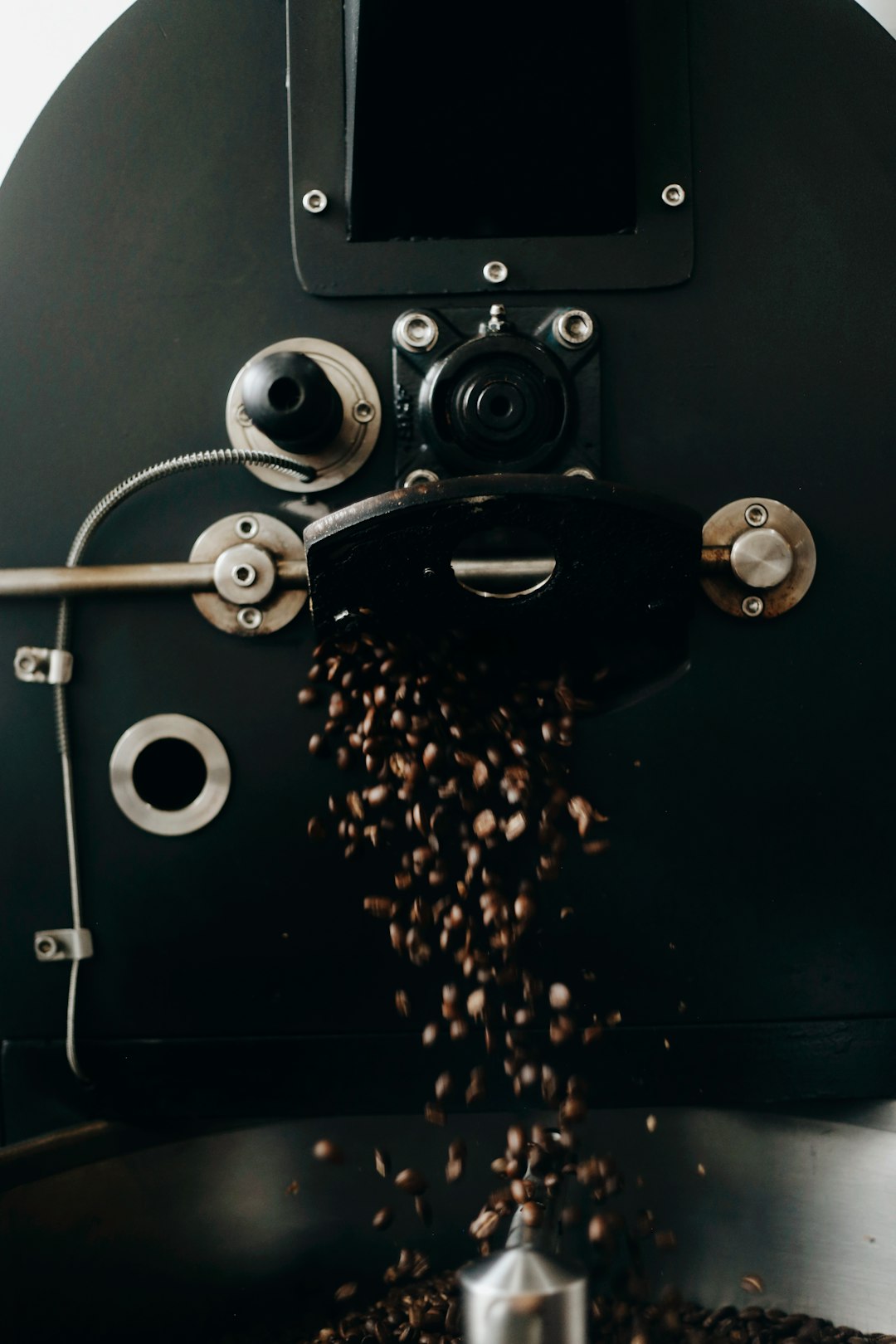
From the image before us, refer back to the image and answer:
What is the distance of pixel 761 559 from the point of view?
0.83m

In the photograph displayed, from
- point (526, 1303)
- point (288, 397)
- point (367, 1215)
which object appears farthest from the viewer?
point (367, 1215)

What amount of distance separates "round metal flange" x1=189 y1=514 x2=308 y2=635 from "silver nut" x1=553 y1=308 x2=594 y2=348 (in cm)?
25

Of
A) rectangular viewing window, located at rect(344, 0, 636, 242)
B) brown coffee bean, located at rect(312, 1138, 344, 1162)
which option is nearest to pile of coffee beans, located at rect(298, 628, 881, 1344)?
brown coffee bean, located at rect(312, 1138, 344, 1162)

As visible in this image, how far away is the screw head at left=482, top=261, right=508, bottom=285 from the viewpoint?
833mm

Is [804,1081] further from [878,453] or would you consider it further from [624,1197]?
[878,453]

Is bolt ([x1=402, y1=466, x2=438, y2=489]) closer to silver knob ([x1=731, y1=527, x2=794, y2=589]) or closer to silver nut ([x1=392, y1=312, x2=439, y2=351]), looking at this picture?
silver nut ([x1=392, y1=312, x2=439, y2=351])

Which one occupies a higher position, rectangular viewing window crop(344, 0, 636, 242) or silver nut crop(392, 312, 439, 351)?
rectangular viewing window crop(344, 0, 636, 242)

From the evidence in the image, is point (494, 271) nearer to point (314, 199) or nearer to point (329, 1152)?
point (314, 199)

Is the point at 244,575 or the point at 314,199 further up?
the point at 314,199

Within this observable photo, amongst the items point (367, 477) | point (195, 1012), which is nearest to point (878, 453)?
point (367, 477)

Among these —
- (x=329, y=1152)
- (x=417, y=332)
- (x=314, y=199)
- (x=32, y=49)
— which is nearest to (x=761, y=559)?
(x=417, y=332)

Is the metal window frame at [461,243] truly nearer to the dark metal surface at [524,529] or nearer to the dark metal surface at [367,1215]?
the dark metal surface at [524,529]

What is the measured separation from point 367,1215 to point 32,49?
117 centimetres

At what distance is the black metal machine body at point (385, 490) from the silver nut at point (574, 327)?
1 cm
